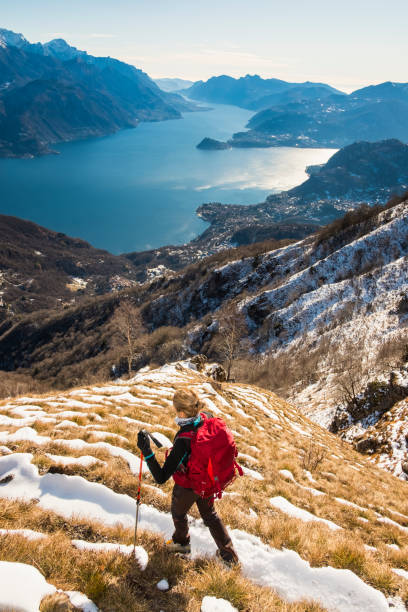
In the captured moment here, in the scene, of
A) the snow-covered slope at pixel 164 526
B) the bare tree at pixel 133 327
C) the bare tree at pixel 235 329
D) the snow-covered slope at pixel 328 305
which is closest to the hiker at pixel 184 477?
the snow-covered slope at pixel 164 526

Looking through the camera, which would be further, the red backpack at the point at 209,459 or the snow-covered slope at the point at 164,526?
the red backpack at the point at 209,459

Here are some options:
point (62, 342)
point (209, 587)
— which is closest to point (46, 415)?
point (209, 587)

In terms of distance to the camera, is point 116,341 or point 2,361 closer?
point 116,341

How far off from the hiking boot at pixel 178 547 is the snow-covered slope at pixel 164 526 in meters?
0.16

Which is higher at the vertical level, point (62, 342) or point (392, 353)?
point (392, 353)

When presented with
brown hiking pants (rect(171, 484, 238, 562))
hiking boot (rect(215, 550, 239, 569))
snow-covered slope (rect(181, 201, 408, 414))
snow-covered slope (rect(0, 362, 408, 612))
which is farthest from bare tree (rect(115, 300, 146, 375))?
hiking boot (rect(215, 550, 239, 569))

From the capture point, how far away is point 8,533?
433 cm

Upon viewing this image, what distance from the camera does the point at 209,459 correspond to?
4.43 meters

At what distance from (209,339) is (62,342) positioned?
6459cm

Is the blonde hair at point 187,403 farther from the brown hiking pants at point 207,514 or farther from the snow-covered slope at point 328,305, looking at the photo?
the snow-covered slope at point 328,305

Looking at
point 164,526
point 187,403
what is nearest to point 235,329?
point 164,526

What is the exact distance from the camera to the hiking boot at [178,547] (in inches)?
190

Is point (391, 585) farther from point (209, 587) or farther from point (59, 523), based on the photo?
point (59, 523)

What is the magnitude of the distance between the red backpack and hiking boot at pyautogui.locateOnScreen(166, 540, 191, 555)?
1003 millimetres
